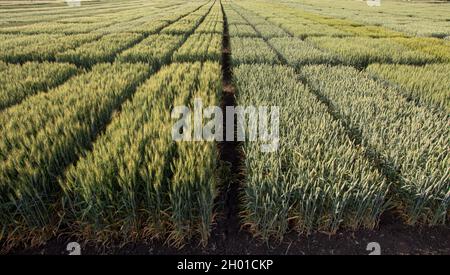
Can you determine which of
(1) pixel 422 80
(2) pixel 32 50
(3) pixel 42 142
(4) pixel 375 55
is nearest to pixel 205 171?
(3) pixel 42 142

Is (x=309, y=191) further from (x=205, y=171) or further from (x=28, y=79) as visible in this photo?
(x=28, y=79)

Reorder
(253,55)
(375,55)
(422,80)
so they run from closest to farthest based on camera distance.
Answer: (422,80)
(253,55)
(375,55)

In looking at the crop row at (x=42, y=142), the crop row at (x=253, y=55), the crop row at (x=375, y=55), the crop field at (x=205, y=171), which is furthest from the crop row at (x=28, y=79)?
the crop row at (x=375, y=55)

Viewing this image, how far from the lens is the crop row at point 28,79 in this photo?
449cm

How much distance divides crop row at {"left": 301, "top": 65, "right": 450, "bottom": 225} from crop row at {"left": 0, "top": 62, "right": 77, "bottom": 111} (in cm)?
504

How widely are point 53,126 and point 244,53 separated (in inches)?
218

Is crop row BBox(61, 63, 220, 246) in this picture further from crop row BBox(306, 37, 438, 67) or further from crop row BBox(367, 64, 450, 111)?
crop row BBox(306, 37, 438, 67)

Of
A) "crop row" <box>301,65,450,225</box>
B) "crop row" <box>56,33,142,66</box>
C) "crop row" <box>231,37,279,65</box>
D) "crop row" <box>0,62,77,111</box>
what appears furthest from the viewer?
"crop row" <box>56,33,142,66</box>

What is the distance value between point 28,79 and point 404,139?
19.7 feet

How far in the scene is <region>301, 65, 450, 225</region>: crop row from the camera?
101 inches

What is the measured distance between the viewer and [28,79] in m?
5.12

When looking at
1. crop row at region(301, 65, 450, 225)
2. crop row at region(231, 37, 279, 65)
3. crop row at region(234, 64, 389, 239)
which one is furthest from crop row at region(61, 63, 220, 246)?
crop row at region(231, 37, 279, 65)
